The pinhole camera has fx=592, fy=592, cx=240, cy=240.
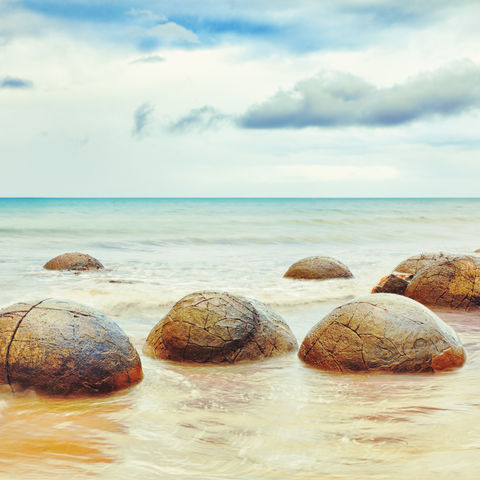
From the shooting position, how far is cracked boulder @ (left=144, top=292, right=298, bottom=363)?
17.0 ft

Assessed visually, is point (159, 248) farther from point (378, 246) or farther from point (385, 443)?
point (385, 443)

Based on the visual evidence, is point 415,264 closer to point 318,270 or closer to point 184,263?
point 318,270

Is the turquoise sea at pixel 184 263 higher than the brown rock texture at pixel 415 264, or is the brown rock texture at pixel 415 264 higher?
the brown rock texture at pixel 415 264

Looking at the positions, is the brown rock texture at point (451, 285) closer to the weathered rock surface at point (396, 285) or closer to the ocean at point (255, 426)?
the weathered rock surface at point (396, 285)

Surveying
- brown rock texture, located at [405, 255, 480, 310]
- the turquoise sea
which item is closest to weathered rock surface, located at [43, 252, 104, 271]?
the turquoise sea

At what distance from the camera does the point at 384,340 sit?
4797 mm

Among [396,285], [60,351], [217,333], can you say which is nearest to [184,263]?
[396,285]

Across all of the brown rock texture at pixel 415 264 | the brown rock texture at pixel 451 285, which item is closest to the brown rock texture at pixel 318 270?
the brown rock texture at pixel 415 264

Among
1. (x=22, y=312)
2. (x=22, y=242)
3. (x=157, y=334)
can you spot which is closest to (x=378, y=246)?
(x=22, y=242)

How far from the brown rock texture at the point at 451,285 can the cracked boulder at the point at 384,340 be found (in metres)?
2.54

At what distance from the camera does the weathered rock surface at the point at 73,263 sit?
516 inches

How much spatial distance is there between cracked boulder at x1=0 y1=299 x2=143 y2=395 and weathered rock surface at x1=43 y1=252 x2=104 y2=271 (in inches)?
348

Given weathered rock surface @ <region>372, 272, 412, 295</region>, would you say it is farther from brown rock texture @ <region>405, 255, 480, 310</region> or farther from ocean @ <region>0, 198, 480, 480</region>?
ocean @ <region>0, 198, 480, 480</region>

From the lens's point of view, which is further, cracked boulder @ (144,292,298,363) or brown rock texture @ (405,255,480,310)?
brown rock texture @ (405,255,480,310)
